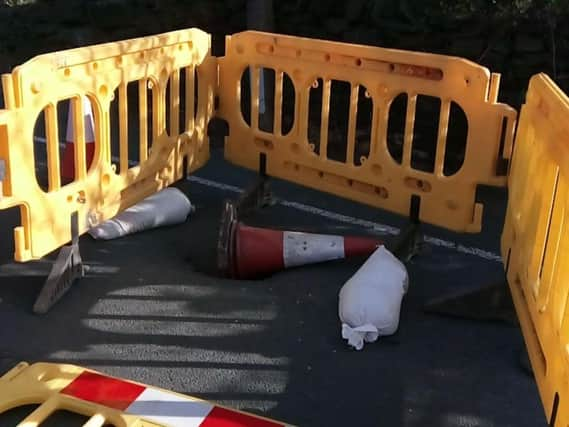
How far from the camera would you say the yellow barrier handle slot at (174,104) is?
558 cm

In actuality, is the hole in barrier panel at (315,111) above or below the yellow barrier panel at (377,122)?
below

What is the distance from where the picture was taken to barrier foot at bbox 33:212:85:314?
4.52 m

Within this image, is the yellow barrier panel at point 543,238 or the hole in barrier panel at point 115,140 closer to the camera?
the yellow barrier panel at point 543,238

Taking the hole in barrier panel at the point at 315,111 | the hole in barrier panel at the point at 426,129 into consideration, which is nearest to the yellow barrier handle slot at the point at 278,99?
the hole in barrier panel at the point at 426,129

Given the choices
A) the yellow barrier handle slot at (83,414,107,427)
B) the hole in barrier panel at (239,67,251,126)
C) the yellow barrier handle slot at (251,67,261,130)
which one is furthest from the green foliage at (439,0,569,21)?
the yellow barrier handle slot at (83,414,107,427)

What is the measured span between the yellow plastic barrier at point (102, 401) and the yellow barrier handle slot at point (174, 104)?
2300 millimetres

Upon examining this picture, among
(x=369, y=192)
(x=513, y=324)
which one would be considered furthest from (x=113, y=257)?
(x=513, y=324)

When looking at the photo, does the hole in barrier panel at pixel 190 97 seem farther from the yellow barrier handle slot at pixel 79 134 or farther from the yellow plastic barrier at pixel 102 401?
the yellow plastic barrier at pixel 102 401

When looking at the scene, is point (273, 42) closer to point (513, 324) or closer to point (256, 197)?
point (256, 197)

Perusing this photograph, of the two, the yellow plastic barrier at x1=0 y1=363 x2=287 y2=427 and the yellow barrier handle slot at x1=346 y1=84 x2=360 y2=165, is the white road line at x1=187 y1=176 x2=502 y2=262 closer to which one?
the yellow barrier handle slot at x1=346 y1=84 x2=360 y2=165

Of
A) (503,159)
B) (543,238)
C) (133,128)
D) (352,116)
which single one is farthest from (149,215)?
(133,128)

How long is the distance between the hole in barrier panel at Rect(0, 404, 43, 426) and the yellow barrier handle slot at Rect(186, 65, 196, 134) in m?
2.75

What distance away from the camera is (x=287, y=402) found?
12.3 ft

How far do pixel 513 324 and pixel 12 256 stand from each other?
3260 mm
